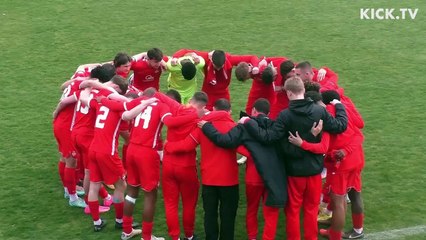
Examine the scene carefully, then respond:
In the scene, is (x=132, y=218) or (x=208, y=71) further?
(x=208, y=71)

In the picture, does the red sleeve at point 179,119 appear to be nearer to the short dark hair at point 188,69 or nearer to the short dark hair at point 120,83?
the short dark hair at point 120,83

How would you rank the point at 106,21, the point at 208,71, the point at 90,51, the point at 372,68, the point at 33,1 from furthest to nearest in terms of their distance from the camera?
the point at 33,1 → the point at 106,21 → the point at 90,51 → the point at 372,68 → the point at 208,71

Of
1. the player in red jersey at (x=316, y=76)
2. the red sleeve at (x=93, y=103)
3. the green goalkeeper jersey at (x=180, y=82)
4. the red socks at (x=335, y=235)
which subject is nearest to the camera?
the red socks at (x=335, y=235)

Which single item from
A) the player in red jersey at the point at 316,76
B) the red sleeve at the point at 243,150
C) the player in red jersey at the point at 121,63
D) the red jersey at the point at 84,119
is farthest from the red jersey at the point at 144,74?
the red sleeve at the point at 243,150

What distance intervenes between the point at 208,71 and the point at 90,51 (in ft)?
19.1

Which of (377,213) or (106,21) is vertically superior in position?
(106,21)

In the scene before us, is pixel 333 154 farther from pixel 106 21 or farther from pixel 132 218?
pixel 106 21

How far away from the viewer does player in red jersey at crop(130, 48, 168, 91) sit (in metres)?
9.27

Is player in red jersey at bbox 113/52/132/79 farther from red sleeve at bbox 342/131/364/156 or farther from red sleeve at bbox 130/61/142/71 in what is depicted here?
red sleeve at bbox 342/131/364/156

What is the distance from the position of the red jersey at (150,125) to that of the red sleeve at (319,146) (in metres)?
1.66

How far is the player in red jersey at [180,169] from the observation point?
23.4 feet

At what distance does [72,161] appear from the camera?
8.30m

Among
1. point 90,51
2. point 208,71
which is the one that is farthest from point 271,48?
point 208,71

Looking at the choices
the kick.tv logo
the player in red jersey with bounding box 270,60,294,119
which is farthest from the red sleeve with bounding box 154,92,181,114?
the kick.tv logo
